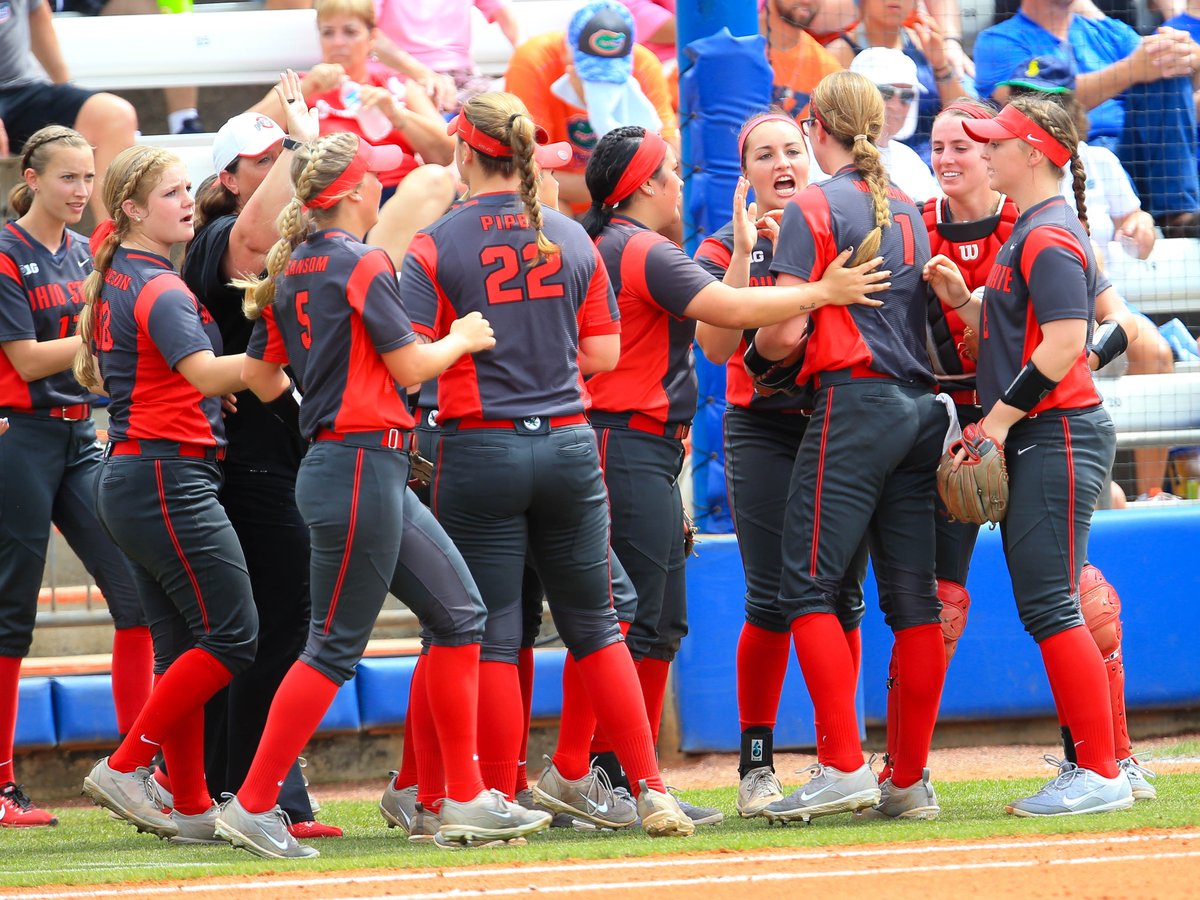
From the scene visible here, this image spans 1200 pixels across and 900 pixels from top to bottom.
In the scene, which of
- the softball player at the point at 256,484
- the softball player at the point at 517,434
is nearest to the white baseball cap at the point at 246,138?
the softball player at the point at 256,484

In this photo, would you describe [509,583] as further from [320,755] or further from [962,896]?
[320,755]

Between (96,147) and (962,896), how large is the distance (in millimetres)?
5448

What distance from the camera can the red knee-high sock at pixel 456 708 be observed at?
4.07m

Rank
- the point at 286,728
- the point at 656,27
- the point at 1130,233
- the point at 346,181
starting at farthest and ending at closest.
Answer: the point at 656,27 < the point at 1130,233 < the point at 346,181 < the point at 286,728

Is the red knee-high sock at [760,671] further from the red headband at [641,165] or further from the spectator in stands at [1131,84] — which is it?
the spectator in stands at [1131,84]

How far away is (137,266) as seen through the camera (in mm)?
4570

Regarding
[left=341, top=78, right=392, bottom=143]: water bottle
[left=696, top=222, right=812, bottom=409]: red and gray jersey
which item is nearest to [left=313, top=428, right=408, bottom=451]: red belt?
[left=696, top=222, right=812, bottom=409]: red and gray jersey

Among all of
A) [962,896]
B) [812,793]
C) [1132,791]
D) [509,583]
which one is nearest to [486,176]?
[509,583]

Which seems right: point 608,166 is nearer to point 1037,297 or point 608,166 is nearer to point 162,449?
point 1037,297

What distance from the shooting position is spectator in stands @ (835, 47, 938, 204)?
675 centimetres

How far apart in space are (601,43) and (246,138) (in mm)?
3104

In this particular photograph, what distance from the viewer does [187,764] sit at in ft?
15.2

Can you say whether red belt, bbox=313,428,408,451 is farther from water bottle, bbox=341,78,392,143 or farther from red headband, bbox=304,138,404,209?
water bottle, bbox=341,78,392,143

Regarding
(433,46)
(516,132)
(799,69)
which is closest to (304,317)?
(516,132)
